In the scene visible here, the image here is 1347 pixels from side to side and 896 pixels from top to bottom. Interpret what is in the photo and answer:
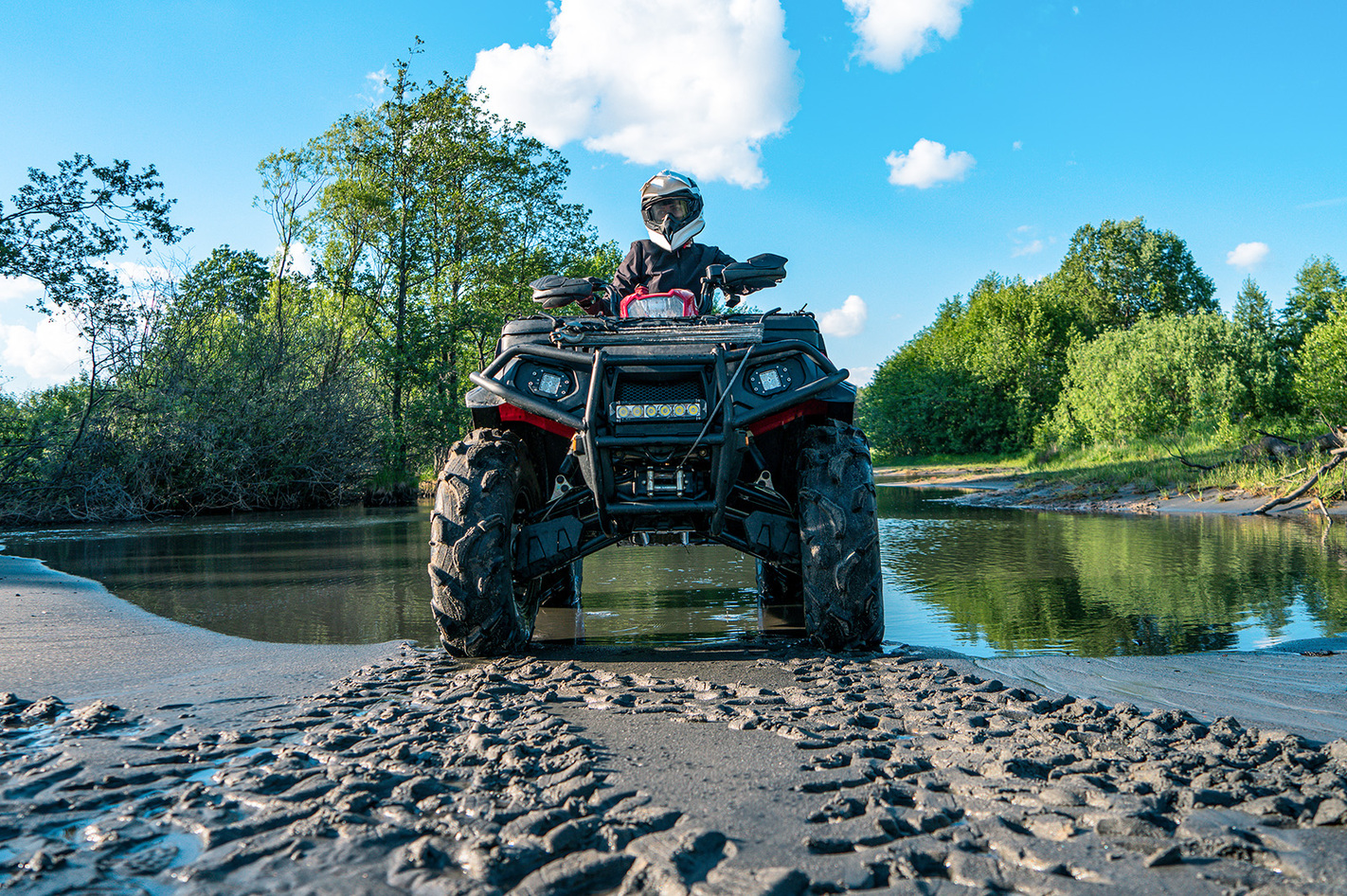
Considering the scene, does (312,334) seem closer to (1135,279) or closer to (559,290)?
(559,290)

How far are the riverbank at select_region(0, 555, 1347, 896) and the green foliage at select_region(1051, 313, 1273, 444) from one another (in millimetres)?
26996

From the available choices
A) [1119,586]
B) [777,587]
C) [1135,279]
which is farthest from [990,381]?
[777,587]

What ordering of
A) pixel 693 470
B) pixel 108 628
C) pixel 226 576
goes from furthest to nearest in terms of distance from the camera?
pixel 226 576 → pixel 108 628 → pixel 693 470

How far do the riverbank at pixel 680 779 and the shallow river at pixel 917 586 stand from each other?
101 centimetres

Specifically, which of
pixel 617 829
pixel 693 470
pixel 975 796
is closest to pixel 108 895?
pixel 617 829

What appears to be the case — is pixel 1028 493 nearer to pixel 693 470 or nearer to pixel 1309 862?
pixel 693 470

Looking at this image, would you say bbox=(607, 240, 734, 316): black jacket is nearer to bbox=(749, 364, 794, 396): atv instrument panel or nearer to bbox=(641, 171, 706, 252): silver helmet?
bbox=(641, 171, 706, 252): silver helmet

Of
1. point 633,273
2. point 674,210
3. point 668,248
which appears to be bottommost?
point 633,273

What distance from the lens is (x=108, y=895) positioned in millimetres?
1801

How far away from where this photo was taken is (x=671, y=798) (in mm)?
2318

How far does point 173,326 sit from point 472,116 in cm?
1522

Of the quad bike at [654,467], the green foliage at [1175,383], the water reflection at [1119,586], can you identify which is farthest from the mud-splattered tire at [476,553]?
the green foliage at [1175,383]

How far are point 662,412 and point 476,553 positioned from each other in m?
1.14

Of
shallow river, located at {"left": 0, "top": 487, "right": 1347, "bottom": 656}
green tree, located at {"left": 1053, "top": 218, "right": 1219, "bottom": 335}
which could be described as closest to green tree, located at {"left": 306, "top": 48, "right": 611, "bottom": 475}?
shallow river, located at {"left": 0, "top": 487, "right": 1347, "bottom": 656}
